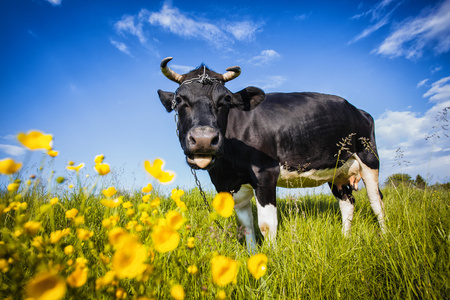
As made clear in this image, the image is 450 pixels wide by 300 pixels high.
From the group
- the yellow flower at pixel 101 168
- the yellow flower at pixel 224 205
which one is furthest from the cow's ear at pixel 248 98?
the yellow flower at pixel 224 205

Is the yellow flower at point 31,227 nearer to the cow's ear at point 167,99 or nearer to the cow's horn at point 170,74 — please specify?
the cow's ear at point 167,99

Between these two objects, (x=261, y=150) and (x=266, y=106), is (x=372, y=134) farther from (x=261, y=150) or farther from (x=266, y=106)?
(x=261, y=150)

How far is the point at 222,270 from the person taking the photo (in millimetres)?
812

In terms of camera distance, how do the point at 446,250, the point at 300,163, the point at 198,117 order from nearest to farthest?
the point at 446,250 < the point at 198,117 < the point at 300,163

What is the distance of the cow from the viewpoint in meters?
3.18

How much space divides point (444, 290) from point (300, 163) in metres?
2.64

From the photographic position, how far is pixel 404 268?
1.76 meters

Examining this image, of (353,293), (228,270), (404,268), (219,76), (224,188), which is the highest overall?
(219,76)

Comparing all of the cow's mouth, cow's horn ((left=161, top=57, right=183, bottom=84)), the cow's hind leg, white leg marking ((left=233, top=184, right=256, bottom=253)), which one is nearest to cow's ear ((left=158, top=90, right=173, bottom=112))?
cow's horn ((left=161, top=57, right=183, bottom=84))

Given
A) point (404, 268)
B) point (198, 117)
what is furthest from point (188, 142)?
point (404, 268)

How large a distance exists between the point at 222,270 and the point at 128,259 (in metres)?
0.28

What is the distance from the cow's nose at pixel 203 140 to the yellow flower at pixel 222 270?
189cm

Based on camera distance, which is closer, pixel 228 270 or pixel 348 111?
pixel 228 270

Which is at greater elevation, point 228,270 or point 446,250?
point 228,270
